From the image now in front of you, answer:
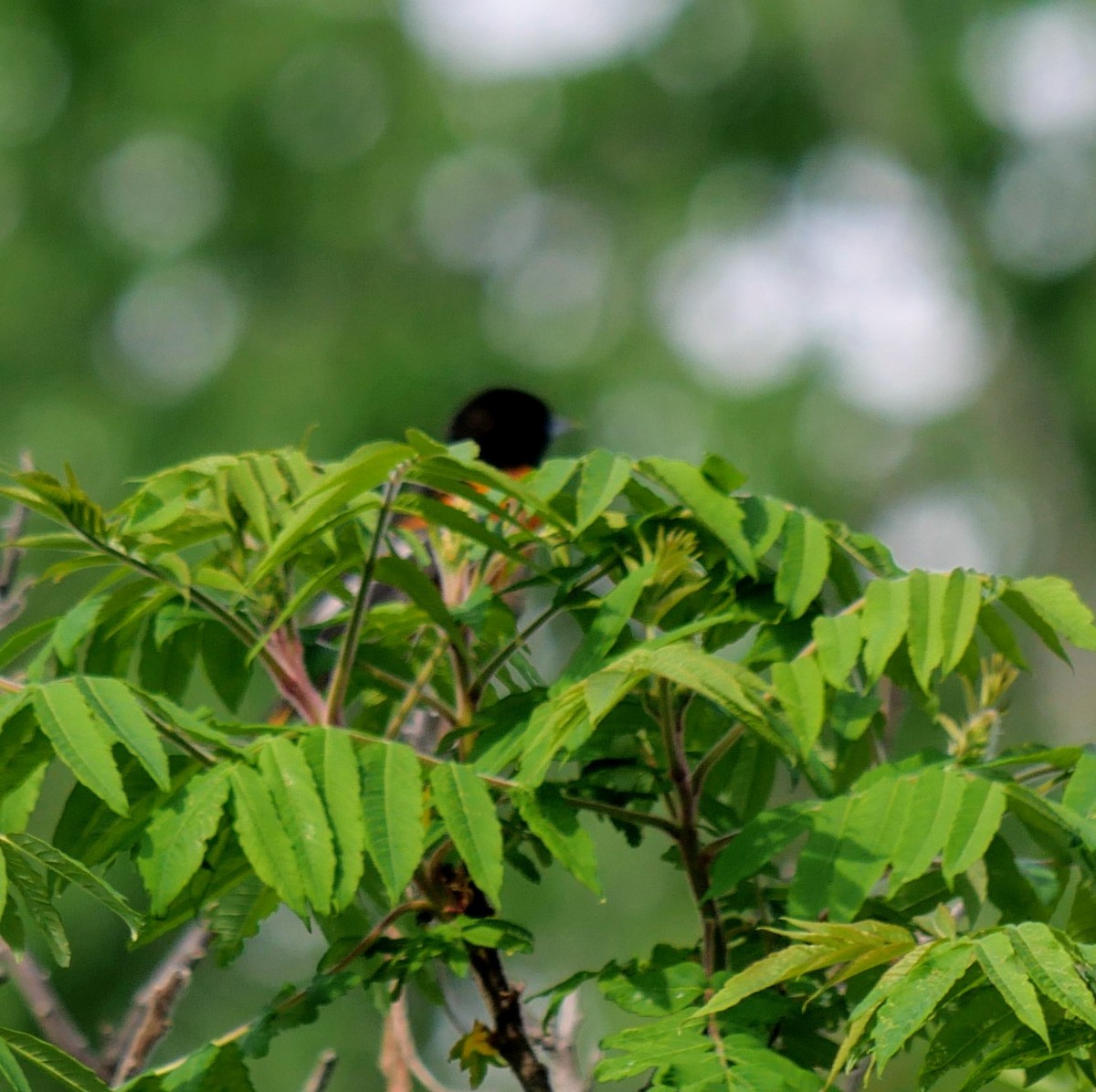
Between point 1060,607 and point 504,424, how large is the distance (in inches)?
214

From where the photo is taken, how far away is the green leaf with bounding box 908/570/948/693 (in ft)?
6.62

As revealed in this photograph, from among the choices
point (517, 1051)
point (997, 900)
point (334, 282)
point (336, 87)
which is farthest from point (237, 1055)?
point (336, 87)

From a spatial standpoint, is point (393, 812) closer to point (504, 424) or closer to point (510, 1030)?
point (510, 1030)

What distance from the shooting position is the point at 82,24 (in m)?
20.5

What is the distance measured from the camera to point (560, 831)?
184cm

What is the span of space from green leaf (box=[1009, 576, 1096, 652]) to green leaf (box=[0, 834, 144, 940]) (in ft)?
3.34

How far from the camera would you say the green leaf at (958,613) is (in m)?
2.04

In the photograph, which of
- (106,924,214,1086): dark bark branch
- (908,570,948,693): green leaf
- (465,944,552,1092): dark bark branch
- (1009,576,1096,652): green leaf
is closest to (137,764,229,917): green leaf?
(465,944,552,1092): dark bark branch

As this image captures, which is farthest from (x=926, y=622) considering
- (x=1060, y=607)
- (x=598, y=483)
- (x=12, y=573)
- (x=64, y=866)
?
(x=12, y=573)

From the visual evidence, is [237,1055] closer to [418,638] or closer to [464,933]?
[464,933]

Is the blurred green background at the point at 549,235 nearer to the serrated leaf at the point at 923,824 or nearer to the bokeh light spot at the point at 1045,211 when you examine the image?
the bokeh light spot at the point at 1045,211

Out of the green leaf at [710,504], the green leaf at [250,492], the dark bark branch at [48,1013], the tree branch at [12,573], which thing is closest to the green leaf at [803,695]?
the green leaf at [710,504]

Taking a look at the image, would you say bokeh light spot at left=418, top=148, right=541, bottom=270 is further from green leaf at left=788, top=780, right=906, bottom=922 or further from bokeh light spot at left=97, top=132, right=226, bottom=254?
green leaf at left=788, top=780, right=906, bottom=922

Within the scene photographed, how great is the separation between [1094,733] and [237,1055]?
1097cm
